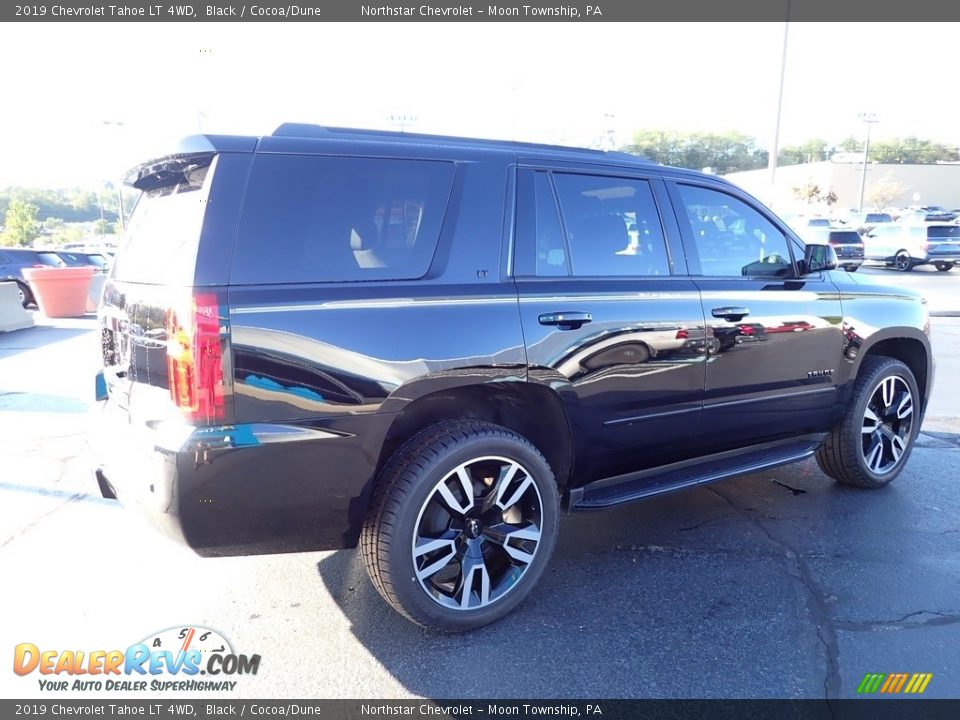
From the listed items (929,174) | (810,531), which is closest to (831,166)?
(929,174)

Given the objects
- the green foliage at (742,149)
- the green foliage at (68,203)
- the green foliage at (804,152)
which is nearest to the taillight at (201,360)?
the green foliage at (742,149)

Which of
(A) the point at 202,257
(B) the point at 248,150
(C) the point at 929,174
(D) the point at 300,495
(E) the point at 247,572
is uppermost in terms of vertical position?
(C) the point at 929,174

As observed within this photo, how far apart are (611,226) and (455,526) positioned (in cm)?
170

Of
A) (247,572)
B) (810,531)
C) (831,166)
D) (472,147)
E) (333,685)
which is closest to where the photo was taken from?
(333,685)

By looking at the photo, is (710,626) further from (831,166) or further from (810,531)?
(831,166)

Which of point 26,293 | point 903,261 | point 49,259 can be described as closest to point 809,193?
point 903,261

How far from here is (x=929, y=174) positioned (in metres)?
79.1

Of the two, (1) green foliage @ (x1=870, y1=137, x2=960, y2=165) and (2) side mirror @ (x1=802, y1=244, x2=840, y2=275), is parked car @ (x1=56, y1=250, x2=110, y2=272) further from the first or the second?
(1) green foliage @ (x1=870, y1=137, x2=960, y2=165)

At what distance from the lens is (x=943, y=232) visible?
24.4 m

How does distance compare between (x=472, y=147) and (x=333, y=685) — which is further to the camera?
(x=472, y=147)

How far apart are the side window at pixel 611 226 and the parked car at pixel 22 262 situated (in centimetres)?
1616

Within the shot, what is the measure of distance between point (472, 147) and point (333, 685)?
235cm

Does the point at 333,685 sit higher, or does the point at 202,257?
the point at 202,257

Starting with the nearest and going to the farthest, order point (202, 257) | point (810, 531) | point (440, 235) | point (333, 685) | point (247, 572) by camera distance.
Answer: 1. point (202, 257)
2. point (333, 685)
3. point (440, 235)
4. point (247, 572)
5. point (810, 531)
